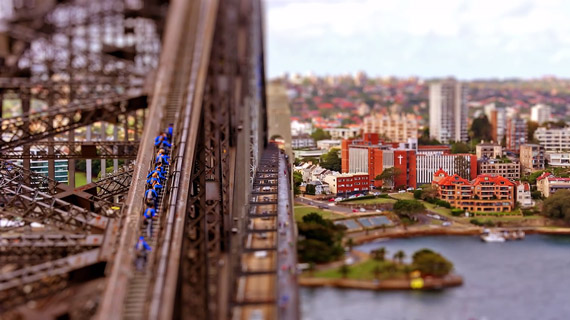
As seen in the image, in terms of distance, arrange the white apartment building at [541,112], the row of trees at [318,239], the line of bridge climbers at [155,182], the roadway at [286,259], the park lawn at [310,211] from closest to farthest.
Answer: the roadway at [286,259] → the line of bridge climbers at [155,182] → the row of trees at [318,239] → the park lawn at [310,211] → the white apartment building at [541,112]

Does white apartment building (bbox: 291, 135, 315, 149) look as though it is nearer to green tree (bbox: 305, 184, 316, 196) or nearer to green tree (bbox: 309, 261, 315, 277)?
green tree (bbox: 305, 184, 316, 196)

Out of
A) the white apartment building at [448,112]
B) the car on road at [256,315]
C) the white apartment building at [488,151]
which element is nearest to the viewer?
the car on road at [256,315]

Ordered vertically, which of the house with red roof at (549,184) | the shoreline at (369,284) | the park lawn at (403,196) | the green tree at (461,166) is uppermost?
the green tree at (461,166)

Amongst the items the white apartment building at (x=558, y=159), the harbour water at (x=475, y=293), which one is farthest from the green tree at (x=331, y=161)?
the white apartment building at (x=558, y=159)

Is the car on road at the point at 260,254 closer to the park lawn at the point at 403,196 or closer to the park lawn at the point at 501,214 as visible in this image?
the park lawn at the point at 403,196

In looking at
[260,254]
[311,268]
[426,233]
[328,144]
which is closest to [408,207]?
[426,233]

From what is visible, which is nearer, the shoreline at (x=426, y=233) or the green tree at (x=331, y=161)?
the shoreline at (x=426, y=233)

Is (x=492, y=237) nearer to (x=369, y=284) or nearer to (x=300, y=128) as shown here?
(x=369, y=284)

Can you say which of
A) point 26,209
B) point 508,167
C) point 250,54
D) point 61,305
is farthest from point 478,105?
point 61,305
